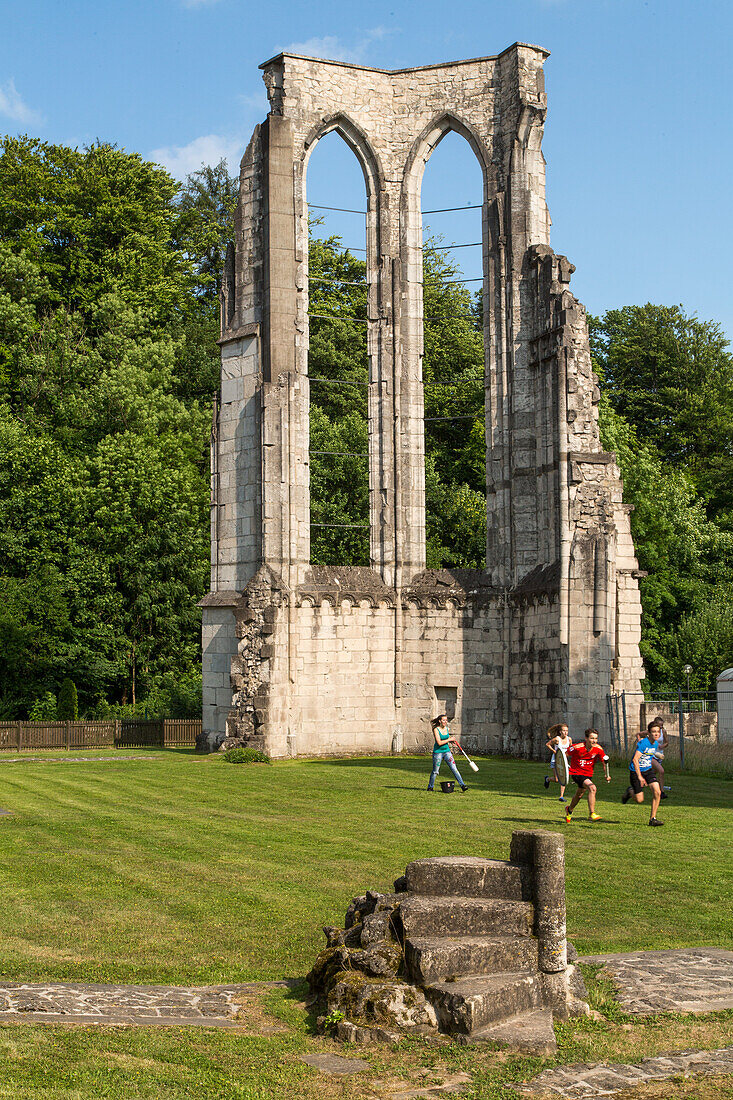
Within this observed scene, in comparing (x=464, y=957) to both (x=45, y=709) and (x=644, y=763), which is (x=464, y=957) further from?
(x=45, y=709)

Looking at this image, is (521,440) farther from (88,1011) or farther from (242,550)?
(88,1011)

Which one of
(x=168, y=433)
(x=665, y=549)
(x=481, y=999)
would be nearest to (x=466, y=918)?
(x=481, y=999)

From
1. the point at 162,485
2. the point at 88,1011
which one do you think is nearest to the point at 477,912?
the point at 88,1011

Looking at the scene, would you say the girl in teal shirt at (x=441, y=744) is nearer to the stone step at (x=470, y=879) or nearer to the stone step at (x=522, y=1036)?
the stone step at (x=470, y=879)

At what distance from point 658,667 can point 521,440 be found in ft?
53.2

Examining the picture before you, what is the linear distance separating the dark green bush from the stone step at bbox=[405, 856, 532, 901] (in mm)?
17584

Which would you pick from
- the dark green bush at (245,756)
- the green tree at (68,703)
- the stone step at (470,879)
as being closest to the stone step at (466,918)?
the stone step at (470,879)

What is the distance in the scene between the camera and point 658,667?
134 ft

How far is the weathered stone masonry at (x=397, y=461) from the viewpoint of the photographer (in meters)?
25.9

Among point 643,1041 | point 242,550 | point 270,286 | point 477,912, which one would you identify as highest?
point 270,286

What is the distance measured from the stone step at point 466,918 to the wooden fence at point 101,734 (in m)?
24.7

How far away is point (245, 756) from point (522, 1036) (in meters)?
18.8

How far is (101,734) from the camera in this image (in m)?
32.1

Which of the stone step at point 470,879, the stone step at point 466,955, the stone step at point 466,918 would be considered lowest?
the stone step at point 466,955
